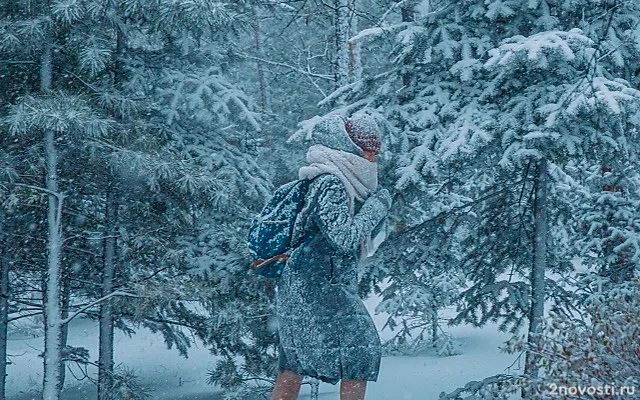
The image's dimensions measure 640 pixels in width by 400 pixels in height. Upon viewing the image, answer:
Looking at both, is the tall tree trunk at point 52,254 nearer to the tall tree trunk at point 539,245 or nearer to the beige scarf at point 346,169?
the beige scarf at point 346,169

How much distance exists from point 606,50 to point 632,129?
686 millimetres

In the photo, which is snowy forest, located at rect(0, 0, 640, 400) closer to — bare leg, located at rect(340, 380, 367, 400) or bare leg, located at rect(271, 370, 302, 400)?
bare leg, located at rect(340, 380, 367, 400)

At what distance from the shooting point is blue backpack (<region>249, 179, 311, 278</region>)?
13.0ft

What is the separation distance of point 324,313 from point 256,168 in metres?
4.91

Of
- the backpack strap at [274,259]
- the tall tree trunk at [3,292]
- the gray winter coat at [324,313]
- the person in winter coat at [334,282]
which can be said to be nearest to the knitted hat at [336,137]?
the person in winter coat at [334,282]

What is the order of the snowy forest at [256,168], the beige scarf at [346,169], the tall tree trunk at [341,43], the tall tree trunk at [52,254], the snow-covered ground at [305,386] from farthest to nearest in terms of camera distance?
the snow-covered ground at [305,386] < the tall tree trunk at [341,43] < the tall tree trunk at [52,254] < the snowy forest at [256,168] < the beige scarf at [346,169]

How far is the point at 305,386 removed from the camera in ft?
41.2

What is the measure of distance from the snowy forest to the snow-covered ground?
43cm

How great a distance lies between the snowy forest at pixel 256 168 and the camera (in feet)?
19.8

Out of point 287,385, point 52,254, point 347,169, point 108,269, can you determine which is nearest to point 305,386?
point 108,269

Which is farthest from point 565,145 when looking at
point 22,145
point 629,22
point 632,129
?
point 22,145

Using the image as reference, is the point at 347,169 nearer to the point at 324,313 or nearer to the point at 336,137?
the point at 336,137

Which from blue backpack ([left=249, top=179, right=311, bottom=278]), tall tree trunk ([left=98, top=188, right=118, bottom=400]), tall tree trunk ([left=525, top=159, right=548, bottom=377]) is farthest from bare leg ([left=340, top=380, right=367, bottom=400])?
tall tree trunk ([left=98, top=188, right=118, bottom=400])

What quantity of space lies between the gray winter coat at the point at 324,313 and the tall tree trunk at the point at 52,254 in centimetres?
333
